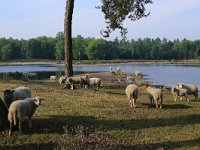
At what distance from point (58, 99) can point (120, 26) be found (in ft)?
43.9

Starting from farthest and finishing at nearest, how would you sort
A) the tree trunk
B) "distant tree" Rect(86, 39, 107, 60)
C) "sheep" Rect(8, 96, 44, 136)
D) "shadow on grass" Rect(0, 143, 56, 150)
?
1. "distant tree" Rect(86, 39, 107, 60)
2. the tree trunk
3. "sheep" Rect(8, 96, 44, 136)
4. "shadow on grass" Rect(0, 143, 56, 150)

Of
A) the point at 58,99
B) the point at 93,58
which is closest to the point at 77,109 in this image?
the point at 58,99

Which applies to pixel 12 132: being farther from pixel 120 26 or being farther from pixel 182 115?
pixel 120 26

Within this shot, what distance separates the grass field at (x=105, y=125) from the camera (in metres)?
15.3

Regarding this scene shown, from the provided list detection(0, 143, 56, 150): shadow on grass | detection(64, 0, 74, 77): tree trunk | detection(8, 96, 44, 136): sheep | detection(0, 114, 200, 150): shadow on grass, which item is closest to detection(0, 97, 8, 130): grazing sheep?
detection(8, 96, 44, 136): sheep

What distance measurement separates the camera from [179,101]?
27688mm

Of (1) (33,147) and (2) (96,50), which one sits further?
(2) (96,50)

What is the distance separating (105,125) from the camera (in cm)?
1875

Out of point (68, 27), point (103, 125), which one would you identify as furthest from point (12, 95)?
point (68, 27)

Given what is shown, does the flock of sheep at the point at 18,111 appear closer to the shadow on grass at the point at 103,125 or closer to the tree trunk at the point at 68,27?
the shadow on grass at the point at 103,125

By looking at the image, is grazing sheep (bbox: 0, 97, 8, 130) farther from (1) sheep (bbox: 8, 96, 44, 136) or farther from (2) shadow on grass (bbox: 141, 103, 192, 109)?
(2) shadow on grass (bbox: 141, 103, 192, 109)

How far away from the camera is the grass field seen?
50.2 feet

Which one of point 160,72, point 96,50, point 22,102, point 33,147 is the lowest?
point 160,72

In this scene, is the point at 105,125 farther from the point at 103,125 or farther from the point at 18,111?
the point at 18,111
